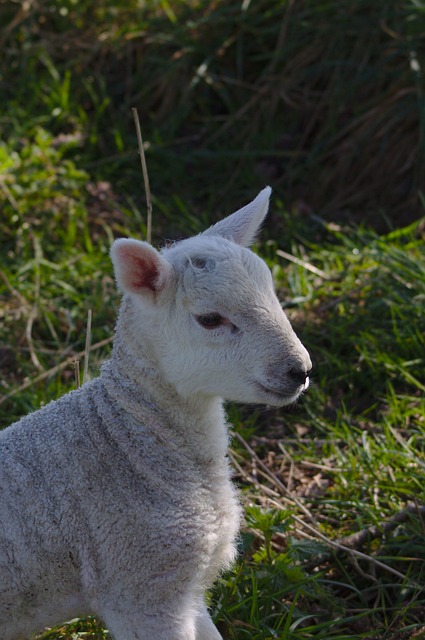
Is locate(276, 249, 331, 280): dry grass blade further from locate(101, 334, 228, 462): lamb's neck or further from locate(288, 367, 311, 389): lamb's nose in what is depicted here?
locate(288, 367, 311, 389): lamb's nose

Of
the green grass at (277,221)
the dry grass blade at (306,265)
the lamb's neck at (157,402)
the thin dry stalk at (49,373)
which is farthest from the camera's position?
the dry grass blade at (306,265)

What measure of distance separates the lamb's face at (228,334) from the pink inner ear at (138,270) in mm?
80

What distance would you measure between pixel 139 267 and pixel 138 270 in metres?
0.01

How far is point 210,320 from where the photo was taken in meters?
3.00

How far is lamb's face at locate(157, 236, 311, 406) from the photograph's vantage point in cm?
293

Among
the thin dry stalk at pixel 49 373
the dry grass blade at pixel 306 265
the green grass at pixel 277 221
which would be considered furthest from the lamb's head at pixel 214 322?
the dry grass blade at pixel 306 265

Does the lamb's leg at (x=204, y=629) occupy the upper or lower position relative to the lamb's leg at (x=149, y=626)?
lower

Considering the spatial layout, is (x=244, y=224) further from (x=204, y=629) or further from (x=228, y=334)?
(x=204, y=629)

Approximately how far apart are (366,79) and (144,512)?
14.4 feet

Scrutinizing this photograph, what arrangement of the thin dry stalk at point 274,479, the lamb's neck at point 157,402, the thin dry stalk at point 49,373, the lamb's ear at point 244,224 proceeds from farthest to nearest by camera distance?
1. the thin dry stalk at point 49,373
2. the thin dry stalk at point 274,479
3. the lamb's ear at point 244,224
4. the lamb's neck at point 157,402

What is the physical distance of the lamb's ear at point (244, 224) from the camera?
3.33 m

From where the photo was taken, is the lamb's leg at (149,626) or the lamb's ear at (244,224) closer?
the lamb's leg at (149,626)

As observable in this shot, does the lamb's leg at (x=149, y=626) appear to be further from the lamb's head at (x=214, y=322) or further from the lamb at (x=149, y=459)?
the lamb's head at (x=214, y=322)

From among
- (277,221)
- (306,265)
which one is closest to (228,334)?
(306,265)
